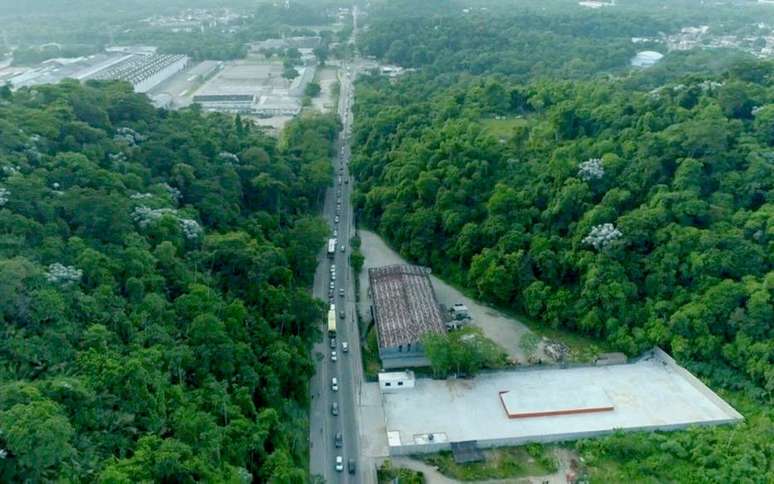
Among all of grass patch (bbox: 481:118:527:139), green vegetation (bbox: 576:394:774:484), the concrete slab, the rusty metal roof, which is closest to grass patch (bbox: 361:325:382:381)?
the rusty metal roof

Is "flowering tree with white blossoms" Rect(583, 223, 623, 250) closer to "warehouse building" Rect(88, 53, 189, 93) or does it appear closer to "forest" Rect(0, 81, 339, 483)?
"forest" Rect(0, 81, 339, 483)

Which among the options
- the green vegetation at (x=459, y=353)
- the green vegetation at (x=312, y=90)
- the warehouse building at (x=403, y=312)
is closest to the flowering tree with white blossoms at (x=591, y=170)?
the warehouse building at (x=403, y=312)

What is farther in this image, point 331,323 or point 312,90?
point 312,90

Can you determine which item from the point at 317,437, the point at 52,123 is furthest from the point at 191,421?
the point at 52,123

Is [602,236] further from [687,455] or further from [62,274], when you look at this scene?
[62,274]

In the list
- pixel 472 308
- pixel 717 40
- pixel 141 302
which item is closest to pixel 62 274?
pixel 141 302
